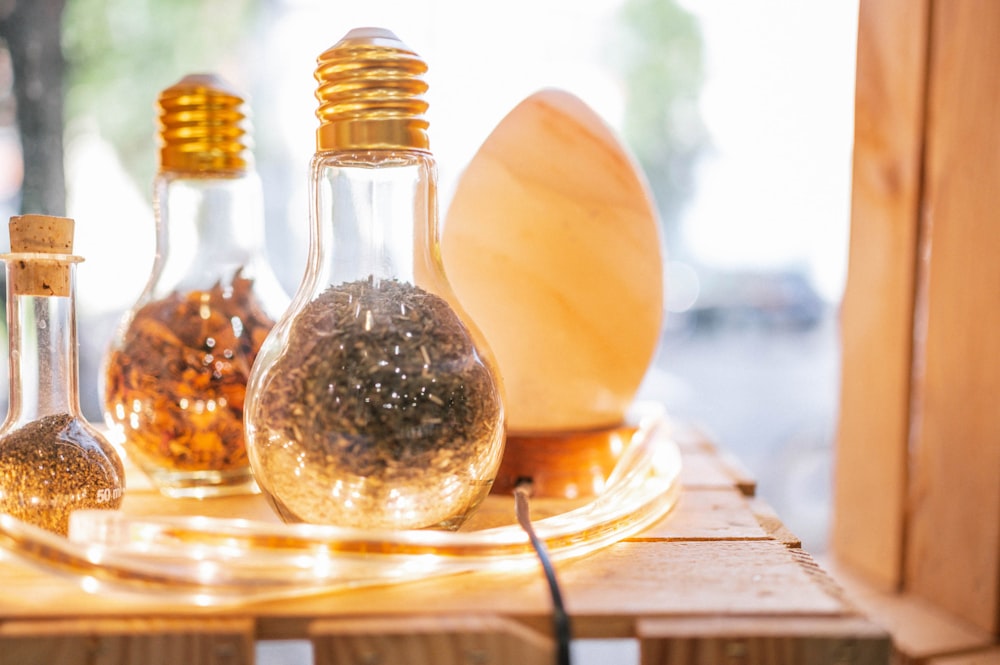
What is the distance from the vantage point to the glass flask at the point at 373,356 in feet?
1.38

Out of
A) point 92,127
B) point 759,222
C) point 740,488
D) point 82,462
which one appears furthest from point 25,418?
point 759,222

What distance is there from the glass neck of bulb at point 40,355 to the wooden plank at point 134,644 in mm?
169

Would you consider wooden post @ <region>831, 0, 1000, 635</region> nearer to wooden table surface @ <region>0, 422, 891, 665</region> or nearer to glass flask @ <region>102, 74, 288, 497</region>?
wooden table surface @ <region>0, 422, 891, 665</region>

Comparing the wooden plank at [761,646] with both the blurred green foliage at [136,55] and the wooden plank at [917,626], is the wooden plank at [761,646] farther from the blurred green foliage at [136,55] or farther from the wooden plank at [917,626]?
the blurred green foliage at [136,55]

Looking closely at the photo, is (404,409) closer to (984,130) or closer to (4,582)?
(4,582)

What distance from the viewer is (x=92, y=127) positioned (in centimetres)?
125

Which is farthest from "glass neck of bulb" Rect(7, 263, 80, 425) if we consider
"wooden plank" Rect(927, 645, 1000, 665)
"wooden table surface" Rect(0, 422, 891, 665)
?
"wooden plank" Rect(927, 645, 1000, 665)

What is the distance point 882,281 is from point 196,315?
2.07ft

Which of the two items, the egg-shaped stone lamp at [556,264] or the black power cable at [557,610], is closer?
the black power cable at [557,610]

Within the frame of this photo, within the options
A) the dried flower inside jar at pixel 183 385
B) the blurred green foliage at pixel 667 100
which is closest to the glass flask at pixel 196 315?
the dried flower inside jar at pixel 183 385

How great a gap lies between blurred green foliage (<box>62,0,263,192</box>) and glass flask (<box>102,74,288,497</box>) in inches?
28.2

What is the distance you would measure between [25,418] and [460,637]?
1.04 ft

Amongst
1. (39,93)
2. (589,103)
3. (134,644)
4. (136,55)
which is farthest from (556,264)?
(136,55)

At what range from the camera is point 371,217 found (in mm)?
482
